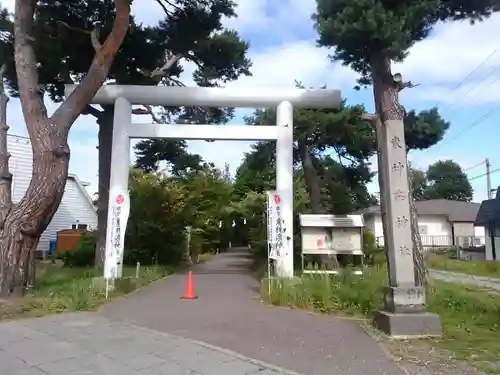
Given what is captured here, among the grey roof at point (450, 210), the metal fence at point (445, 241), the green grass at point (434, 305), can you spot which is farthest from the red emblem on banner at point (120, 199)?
the metal fence at point (445, 241)

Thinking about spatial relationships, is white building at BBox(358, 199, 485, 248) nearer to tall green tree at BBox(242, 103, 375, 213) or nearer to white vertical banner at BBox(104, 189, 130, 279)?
tall green tree at BBox(242, 103, 375, 213)

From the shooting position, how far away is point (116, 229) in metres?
12.3

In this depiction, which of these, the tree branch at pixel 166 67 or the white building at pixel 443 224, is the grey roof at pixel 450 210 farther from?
the tree branch at pixel 166 67

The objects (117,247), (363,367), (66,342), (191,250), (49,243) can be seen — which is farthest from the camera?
(49,243)

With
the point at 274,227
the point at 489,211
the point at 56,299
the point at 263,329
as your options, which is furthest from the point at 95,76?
the point at 489,211

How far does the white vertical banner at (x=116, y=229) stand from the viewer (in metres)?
12.2

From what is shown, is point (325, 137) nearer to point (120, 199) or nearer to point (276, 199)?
point (276, 199)

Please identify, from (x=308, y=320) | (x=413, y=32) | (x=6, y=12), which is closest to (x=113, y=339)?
(x=308, y=320)

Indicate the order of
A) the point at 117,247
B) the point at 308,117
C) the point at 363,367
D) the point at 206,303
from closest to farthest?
the point at 363,367
the point at 206,303
the point at 117,247
the point at 308,117

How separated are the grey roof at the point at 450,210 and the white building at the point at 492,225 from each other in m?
11.6

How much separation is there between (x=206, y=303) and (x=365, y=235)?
11565 mm

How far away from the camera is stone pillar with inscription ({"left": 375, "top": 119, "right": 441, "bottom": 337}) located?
7031mm

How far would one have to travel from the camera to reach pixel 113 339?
693 centimetres

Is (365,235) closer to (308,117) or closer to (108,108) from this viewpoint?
(308,117)
